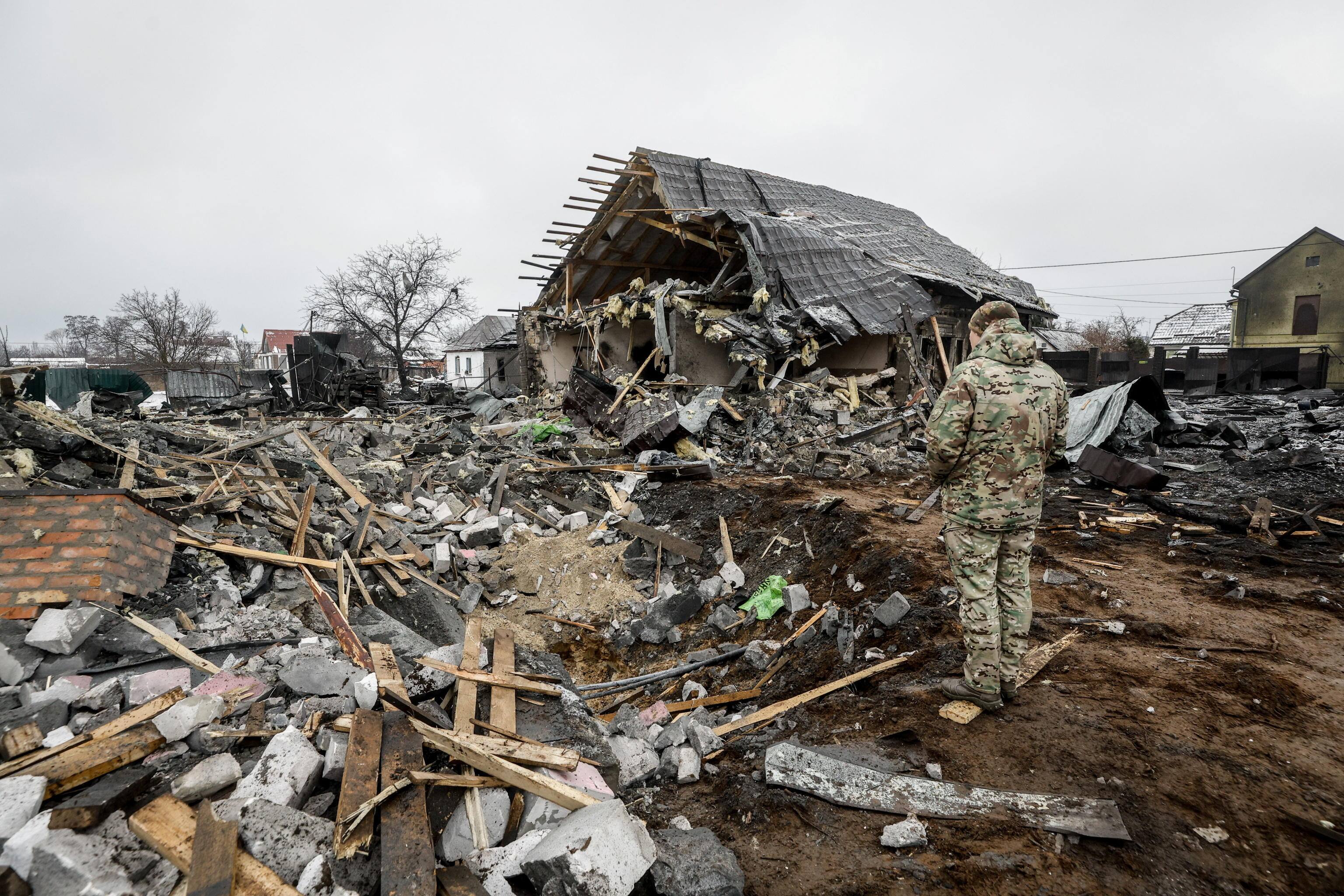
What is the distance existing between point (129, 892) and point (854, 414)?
1197 centimetres

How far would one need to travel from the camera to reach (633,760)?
313 cm

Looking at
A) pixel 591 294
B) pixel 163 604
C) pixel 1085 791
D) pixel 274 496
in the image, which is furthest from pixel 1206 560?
pixel 591 294

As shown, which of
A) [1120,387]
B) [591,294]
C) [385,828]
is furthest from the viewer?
[591,294]

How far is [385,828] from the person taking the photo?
227 centimetres

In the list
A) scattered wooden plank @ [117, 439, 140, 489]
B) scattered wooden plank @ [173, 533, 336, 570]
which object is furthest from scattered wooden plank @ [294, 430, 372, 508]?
scattered wooden plank @ [173, 533, 336, 570]

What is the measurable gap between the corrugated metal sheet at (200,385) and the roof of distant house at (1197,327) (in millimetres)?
39897

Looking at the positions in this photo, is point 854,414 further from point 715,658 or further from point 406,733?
point 406,733

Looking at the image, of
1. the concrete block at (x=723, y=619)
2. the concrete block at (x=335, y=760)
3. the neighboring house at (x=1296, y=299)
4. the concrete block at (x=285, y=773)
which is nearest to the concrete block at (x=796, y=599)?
the concrete block at (x=723, y=619)

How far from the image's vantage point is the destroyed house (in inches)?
503

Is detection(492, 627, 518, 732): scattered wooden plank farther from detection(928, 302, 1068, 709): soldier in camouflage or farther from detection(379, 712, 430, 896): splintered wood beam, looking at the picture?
detection(928, 302, 1068, 709): soldier in camouflage

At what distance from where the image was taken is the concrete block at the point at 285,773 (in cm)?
234

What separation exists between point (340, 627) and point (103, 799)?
6.22ft

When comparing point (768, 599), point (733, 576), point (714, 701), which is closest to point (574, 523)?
point (733, 576)

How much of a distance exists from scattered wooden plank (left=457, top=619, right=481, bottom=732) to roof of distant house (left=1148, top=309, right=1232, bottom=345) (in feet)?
119
